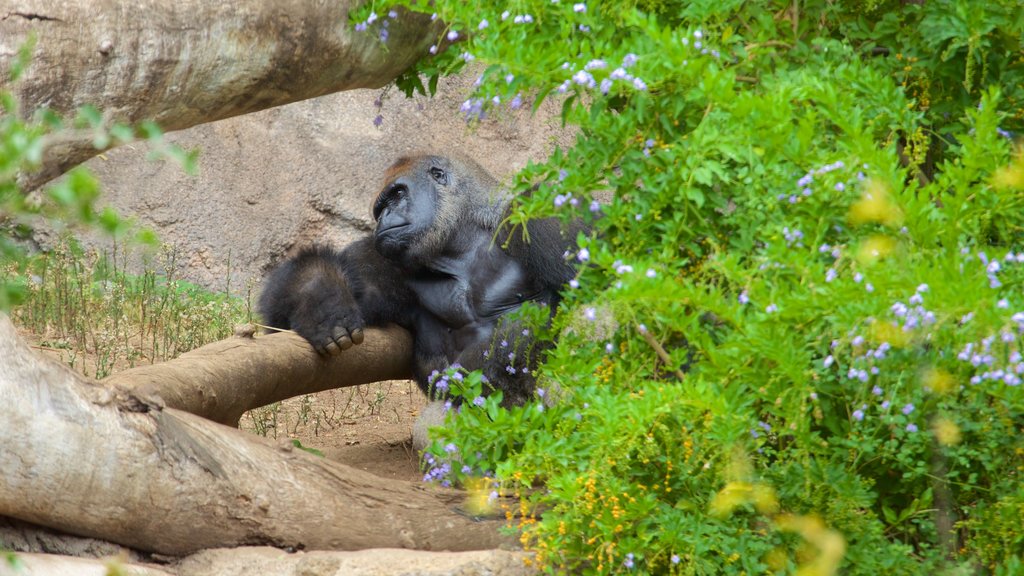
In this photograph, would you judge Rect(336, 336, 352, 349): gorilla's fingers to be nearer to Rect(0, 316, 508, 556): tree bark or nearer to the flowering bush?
Rect(0, 316, 508, 556): tree bark

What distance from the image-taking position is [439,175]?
4863 millimetres

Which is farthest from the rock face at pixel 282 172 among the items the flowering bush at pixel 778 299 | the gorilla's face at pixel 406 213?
the flowering bush at pixel 778 299

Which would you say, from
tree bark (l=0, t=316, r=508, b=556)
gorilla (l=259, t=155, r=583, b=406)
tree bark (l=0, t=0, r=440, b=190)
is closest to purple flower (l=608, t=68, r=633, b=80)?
tree bark (l=0, t=316, r=508, b=556)

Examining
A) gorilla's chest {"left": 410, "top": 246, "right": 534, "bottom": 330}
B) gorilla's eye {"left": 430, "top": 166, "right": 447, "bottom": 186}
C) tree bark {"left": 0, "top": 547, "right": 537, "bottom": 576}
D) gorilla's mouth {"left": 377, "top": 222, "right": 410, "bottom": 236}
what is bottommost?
tree bark {"left": 0, "top": 547, "right": 537, "bottom": 576}

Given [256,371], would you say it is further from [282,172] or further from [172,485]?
[282,172]

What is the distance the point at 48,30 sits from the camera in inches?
112

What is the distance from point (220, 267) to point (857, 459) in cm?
637

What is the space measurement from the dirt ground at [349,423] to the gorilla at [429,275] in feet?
1.42

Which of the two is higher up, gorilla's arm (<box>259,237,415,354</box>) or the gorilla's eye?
the gorilla's eye

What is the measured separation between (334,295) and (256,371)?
2.21 feet

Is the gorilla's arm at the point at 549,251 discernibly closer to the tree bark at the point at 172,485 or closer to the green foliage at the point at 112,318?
the tree bark at the point at 172,485

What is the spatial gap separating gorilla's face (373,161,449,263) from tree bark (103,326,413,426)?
16.1 inches

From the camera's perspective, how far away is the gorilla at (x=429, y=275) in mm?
4598

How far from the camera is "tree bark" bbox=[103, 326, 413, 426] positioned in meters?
3.42
